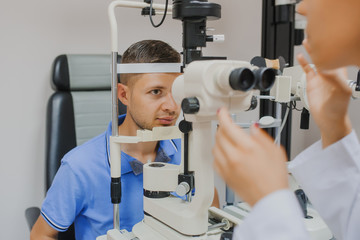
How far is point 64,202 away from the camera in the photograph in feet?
3.88

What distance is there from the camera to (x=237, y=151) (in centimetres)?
57

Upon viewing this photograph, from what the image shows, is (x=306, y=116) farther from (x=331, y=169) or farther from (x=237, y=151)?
(x=237, y=151)

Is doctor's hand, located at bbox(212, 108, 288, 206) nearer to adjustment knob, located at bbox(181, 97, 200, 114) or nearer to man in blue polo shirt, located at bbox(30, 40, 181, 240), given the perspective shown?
adjustment knob, located at bbox(181, 97, 200, 114)

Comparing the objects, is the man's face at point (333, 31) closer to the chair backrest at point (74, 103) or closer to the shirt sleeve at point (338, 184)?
the shirt sleeve at point (338, 184)

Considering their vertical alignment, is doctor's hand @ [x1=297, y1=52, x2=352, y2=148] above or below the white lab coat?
above

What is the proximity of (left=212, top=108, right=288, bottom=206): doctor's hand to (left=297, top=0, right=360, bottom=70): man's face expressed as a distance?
17cm

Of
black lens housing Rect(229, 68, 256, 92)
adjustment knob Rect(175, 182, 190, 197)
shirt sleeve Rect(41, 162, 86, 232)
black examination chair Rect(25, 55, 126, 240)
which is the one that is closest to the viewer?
black lens housing Rect(229, 68, 256, 92)

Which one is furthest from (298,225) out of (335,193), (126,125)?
(126,125)

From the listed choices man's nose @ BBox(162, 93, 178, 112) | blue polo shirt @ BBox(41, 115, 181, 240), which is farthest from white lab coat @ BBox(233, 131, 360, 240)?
blue polo shirt @ BBox(41, 115, 181, 240)

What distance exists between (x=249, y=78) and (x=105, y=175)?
0.72 m

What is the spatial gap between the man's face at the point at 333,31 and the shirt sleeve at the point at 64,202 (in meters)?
0.88

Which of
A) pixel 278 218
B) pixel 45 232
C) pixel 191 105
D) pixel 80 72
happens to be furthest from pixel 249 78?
pixel 80 72

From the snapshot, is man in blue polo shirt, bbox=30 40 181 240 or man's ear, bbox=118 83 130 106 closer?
man in blue polo shirt, bbox=30 40 181 240

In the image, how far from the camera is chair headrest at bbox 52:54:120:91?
177 centimetres
